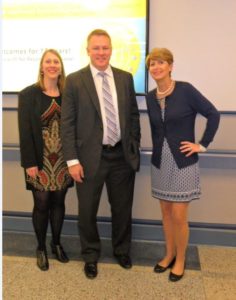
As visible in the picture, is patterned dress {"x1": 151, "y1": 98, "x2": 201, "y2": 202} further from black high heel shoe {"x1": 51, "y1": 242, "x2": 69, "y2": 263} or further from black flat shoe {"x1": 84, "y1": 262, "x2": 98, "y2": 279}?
black high heel shoe {"x1": 51, "y1": 242, "x2": 69, "y2": 263}

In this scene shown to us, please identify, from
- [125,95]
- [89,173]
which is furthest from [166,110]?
[89,173]

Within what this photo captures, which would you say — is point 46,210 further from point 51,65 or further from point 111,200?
point 51,65

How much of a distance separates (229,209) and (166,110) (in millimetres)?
1202

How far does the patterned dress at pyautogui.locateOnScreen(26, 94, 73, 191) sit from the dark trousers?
0.15 meters

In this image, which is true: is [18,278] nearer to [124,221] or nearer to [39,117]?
[124,221]

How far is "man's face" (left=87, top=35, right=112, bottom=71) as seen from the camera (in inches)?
83.9

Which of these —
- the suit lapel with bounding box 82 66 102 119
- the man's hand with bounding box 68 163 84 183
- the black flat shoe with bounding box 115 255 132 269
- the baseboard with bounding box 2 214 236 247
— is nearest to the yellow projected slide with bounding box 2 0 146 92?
the suit lapel with bounding box 82 66 102 119

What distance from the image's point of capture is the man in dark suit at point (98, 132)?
2186 mm

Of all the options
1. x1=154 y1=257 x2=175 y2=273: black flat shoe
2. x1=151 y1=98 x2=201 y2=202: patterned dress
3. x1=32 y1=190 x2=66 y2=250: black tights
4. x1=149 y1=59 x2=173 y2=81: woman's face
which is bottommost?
x1=154 y1=257 x2=175 y2=273: black flat shoe

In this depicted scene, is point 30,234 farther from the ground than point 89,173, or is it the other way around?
point 89,173

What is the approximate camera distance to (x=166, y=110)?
6.99 ft

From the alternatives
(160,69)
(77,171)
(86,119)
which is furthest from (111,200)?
(160,69)

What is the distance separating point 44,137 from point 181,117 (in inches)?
34.8

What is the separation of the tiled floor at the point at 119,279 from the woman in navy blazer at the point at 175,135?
32cm
